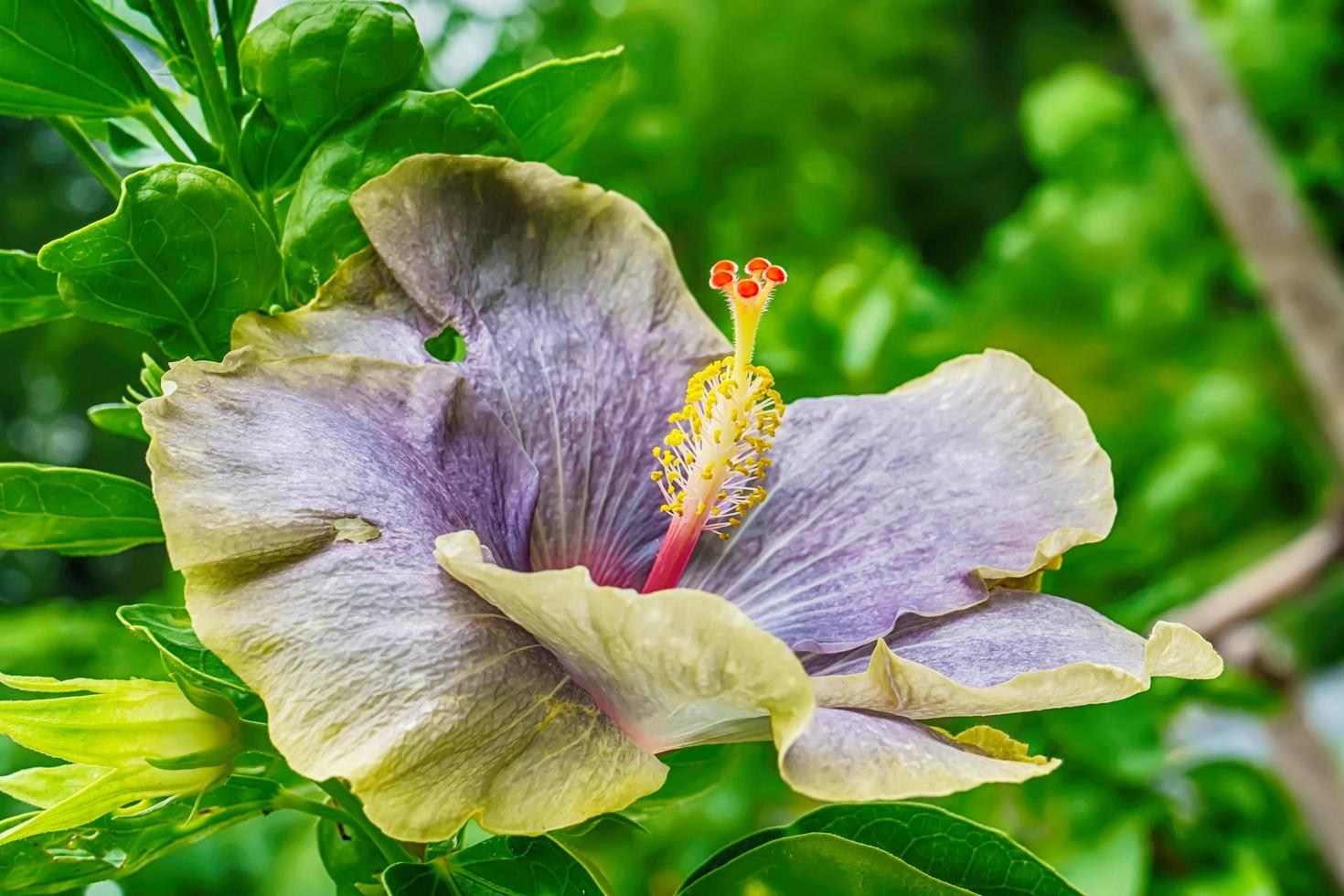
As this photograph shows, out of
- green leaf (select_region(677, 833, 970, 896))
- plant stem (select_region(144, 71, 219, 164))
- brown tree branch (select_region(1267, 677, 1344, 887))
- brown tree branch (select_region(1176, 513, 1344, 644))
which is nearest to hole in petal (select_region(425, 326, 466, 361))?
plant stem (select_region(144, 71, 219, 164))

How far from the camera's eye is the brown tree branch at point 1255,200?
1.61m

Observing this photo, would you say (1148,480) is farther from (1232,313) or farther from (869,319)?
(1232,313)

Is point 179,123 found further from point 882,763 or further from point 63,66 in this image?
point 882,763

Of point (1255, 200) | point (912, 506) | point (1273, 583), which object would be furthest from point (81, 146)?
point (1255, 200)

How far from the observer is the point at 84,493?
495 mm

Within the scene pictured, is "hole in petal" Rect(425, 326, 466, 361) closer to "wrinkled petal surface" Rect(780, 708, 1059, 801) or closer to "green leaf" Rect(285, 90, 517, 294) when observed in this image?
"green leaf" Rect(285, 90, 517, 294)

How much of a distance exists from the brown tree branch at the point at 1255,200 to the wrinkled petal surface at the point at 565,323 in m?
1.34

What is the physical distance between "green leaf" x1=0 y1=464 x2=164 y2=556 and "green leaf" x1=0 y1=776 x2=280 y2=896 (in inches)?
4.8

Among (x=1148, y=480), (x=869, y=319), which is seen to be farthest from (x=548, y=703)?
(x=1148, y=480)

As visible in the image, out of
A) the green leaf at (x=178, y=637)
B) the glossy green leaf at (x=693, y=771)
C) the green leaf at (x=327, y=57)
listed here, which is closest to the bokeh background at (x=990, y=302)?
the glossy green leaf at (x=693, y=771)

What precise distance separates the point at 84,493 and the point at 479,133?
22cm

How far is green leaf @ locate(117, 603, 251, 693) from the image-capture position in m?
0.45

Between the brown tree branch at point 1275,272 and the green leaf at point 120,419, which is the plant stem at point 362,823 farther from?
the brown tree branch at point 1275,272

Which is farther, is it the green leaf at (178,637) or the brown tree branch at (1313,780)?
the brown tree branch at (1313,780)
